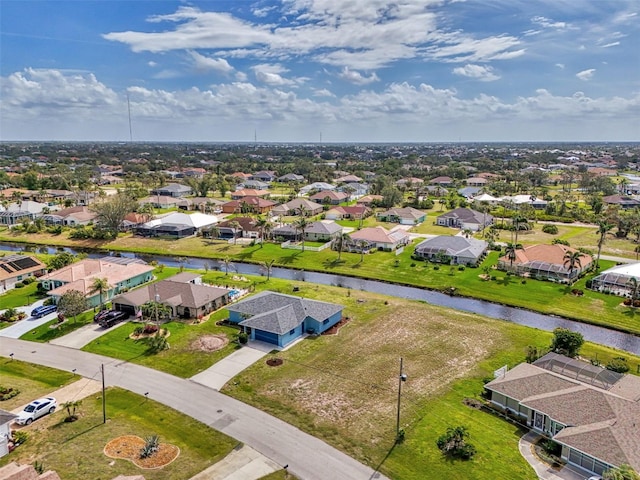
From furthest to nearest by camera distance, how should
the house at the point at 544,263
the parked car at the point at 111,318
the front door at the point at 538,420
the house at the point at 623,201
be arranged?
1. the house at the point at 623,201
2. the house at the point at 544,263
3. the parked car at the point at 111,318
4. the front door at the point at 538,420

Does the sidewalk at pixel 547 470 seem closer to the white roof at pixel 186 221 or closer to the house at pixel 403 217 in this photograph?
the white roof at pixel 186 221

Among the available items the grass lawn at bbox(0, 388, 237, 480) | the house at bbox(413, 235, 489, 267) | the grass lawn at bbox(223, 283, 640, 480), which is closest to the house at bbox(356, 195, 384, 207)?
the house at bbox(413, 235, 489, 267)

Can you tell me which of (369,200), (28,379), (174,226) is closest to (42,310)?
(28,379)

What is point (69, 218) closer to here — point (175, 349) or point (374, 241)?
point (374, 241)

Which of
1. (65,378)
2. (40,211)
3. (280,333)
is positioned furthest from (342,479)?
(40,211)

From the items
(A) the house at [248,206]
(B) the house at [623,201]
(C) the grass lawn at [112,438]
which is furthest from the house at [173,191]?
(B) the house at [623,201]

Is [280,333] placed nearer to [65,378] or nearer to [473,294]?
[65,378]

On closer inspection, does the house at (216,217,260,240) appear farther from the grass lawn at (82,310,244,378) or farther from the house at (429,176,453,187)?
the house at (429,176,453,187)
